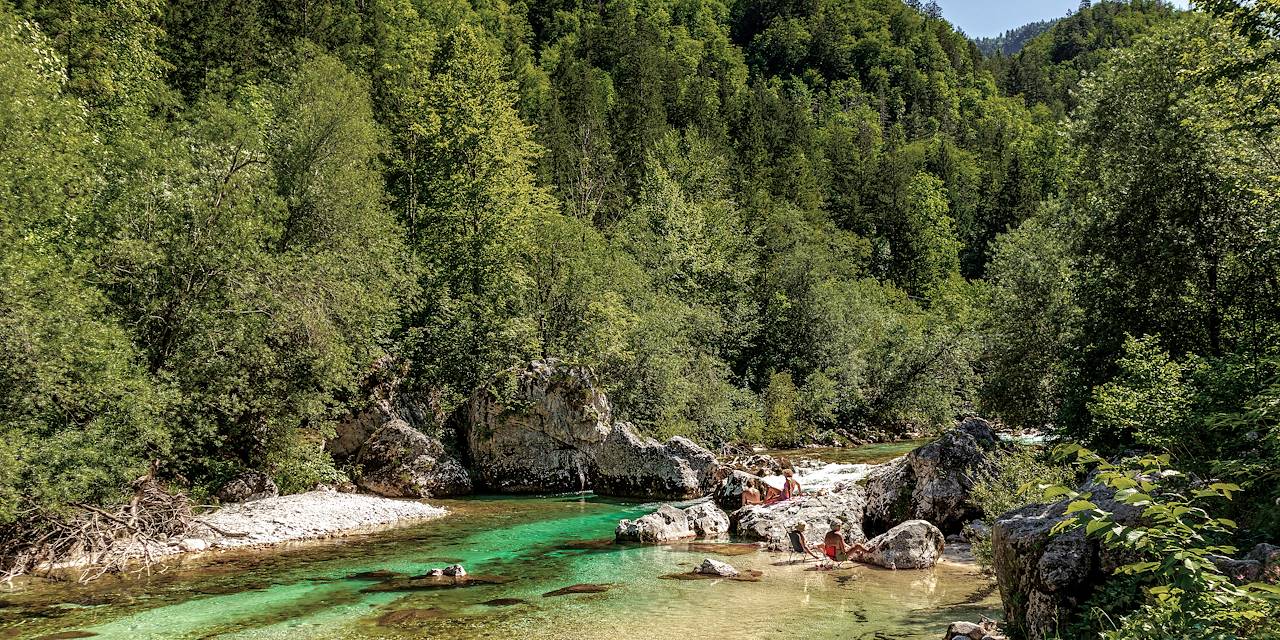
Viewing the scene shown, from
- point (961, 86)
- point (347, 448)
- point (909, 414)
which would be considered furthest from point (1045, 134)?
point (347, 448)

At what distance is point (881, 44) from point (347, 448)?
343 feet

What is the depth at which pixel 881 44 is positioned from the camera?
109125 millimetres

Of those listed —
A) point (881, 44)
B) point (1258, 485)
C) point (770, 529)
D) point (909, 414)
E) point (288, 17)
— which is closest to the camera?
point (1258, 485)

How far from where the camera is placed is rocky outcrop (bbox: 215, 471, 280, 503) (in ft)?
68.5

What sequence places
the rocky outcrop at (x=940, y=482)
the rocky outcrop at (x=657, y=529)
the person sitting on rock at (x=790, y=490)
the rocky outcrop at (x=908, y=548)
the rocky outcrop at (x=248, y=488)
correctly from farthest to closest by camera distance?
1. the person sitting on rock at (x=790, y=490)
2. the rocky outcrop at (x=248, y=488)
3. the rocky outcrop at (x=657, y=529)
4. the rocky outcrop at (x=940, y=482)
5. the rocky outcrop at (x=908, y=548)

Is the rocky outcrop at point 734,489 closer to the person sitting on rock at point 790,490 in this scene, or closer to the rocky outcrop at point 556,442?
the person sitting on rock at point 790,490

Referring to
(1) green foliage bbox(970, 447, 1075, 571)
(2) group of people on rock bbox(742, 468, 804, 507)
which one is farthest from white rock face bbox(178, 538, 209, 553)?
(1) green foliage bbox(970, 447, 1075, 571)

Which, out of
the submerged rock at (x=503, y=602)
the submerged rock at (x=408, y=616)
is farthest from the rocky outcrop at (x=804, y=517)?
the submerged rock at (x=408, y=616)

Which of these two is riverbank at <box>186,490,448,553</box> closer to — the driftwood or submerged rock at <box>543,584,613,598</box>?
the driftwood

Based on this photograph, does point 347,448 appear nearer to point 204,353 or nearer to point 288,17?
point 204,353

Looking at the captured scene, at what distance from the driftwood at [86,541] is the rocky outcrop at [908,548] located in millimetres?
14697

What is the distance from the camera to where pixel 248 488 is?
21.2m

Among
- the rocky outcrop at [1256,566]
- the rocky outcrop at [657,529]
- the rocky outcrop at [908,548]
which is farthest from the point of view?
the rocky outcrop at [657,529]

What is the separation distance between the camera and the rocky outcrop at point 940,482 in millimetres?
17453
